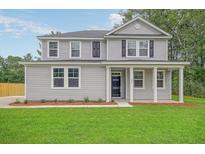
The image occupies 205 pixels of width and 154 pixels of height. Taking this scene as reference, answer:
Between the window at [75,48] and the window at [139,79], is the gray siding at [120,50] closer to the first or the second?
the window at [139,79]

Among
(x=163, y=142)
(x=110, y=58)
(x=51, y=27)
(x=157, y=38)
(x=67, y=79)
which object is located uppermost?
(x=51, y=27)

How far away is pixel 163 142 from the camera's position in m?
7.71

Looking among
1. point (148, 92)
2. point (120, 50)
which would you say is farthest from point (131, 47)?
point (148, 92)

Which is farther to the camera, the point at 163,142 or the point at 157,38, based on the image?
the point at 157,38

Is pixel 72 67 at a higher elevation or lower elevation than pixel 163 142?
higher

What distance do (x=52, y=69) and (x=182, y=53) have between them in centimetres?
1995

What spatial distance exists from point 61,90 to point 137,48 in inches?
248

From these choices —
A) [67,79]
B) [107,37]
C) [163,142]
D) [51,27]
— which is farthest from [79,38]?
[51,27]

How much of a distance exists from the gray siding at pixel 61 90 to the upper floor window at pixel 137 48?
2.52m

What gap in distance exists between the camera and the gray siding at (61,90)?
66.7 feet

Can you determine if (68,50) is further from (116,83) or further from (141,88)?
(141,88)
